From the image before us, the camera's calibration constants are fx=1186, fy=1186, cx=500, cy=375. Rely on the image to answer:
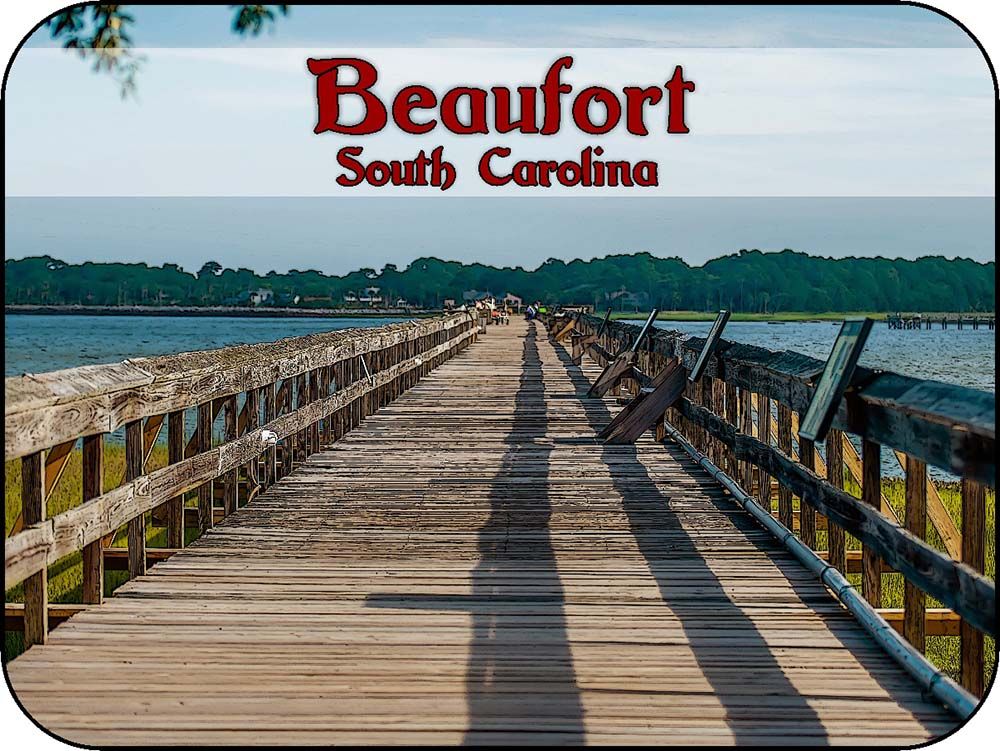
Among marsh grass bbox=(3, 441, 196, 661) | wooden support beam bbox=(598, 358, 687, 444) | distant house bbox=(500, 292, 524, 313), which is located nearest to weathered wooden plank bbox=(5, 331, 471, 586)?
marsh grass bbox=(3, 441, 196, 661)

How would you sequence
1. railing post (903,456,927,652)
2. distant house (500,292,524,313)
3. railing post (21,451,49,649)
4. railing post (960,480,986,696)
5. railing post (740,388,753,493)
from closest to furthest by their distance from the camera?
1. railing post (960,480,986,696)
2. railing post (21,451,49,649)
3. railing post (903,456,927,652)
4. railing post (740,388,753,493)
5. distant house (500,292,524,313)

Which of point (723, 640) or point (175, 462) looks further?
point (175, 462)

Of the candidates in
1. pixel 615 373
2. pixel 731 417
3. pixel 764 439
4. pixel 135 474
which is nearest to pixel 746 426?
pixel 764 439

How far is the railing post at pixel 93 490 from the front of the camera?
15.9ft

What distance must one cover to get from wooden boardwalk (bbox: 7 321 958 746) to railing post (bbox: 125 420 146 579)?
0.40 ft

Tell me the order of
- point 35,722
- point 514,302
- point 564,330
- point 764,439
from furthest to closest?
1. point 514,302
2. point 564,330
3. point 764,439
4. point 35,722

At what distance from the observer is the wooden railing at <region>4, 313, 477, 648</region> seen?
14.1 ft

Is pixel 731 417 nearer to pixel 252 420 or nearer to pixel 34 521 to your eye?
pixel 252 420

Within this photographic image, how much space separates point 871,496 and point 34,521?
10.9 ft

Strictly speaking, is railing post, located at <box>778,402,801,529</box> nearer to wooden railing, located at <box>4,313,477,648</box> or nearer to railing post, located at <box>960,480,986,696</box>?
railing post, located at <box>960,480,986,696</box>

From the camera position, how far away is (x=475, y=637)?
4648mm

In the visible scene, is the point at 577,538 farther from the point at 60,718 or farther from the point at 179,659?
the point at 60,718

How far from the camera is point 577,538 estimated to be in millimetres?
6602

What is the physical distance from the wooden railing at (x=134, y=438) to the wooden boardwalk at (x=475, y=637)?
27 cm
